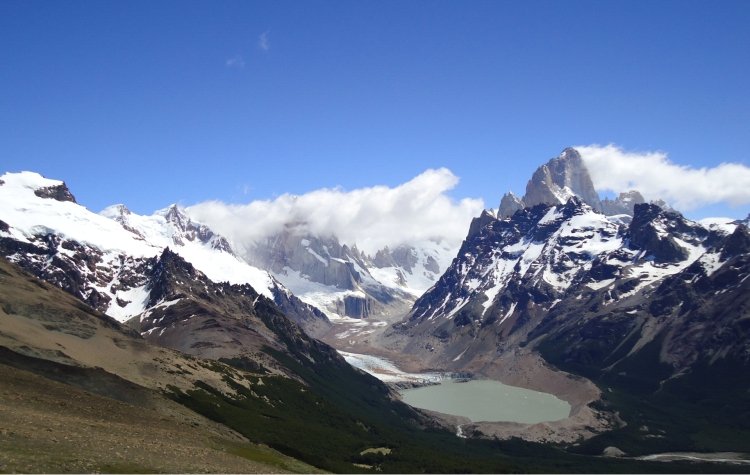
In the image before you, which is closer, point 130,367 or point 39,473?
point 39,473

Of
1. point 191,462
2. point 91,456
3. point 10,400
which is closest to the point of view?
point 91,456

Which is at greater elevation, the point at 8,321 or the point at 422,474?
the point at 8,321

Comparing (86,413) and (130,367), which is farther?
(130,367)

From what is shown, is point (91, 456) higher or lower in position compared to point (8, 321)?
lower

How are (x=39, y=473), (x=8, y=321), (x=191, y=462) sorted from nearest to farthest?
1. (x=39, y=473)
2. (x=191, y=462)
3. (x=8, y=321)

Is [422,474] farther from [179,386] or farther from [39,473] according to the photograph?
[39,473]

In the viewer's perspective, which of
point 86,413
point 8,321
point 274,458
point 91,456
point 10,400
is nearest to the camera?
point 91,456

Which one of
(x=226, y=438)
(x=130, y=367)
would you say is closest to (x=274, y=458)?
(x=226, y=438)

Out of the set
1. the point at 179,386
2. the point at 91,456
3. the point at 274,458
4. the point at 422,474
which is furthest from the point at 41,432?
the point at 422,474

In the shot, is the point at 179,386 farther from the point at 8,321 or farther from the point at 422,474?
the point at 422,474
